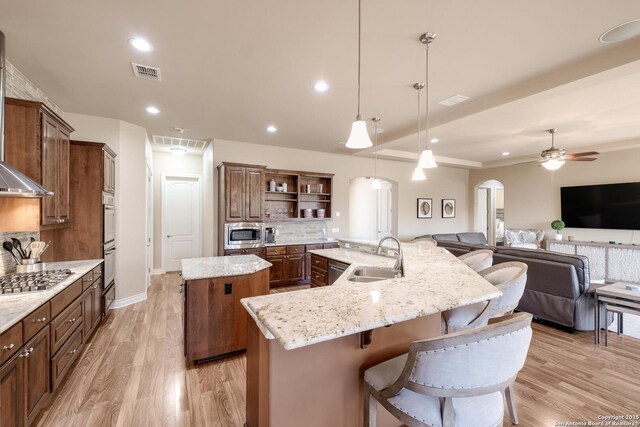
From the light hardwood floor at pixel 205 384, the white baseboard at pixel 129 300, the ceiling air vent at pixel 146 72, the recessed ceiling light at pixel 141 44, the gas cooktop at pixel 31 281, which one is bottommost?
the light hardwood floor at pixel 205 384

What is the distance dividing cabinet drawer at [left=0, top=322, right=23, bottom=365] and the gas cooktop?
53 cm

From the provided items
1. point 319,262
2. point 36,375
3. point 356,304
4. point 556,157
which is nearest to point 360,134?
point 356,304

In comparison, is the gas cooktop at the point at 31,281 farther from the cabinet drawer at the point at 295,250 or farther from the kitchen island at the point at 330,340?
the cabinet drawer at the point at 295,250

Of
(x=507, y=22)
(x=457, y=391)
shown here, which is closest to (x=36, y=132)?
(x=457, y=391)

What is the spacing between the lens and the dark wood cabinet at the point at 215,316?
8.61 ft

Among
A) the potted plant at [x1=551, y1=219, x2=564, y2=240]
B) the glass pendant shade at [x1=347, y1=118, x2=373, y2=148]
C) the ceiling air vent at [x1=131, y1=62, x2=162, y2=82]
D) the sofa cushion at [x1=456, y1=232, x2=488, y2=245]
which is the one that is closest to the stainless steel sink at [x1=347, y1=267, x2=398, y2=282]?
the glass pendant shade at [x1=347, y1=118, x2=373, y2=148]

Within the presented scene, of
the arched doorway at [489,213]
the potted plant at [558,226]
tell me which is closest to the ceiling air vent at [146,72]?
the potted plant at [558,226]

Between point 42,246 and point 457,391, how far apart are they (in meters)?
3.51

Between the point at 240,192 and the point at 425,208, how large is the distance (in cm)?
516

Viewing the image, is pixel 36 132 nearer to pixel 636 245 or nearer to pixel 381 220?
pixel 381 220

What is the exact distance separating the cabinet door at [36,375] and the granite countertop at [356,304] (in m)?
1.59

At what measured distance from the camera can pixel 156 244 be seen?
6.41 m

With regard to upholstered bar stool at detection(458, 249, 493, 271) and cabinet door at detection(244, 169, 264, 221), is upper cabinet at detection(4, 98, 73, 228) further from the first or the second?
upholstered bar stool at detection(458, 249, 493, 271)

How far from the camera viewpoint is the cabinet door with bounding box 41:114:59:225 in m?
2.54
